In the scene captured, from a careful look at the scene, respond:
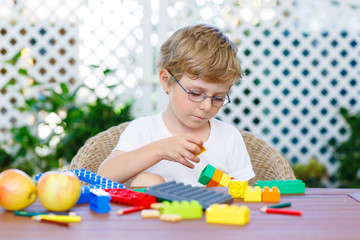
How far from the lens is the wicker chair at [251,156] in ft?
6.07

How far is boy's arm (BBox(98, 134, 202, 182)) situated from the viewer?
136 cm

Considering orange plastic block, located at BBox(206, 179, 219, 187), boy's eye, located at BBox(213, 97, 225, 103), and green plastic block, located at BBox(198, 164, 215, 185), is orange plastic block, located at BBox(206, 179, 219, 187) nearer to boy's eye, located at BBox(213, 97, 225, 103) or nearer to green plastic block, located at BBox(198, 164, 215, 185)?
green plastic block, located at BBox(198, 164, 215, 185)

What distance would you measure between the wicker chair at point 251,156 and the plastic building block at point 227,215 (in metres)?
0.86

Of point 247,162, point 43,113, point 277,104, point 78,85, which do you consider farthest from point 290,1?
point 247,162

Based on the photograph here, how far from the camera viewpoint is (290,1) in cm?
433

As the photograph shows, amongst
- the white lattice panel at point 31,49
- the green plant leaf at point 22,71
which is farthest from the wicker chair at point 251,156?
the white lattice panel at point 31,49

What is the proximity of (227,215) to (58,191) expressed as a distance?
36 centimetres

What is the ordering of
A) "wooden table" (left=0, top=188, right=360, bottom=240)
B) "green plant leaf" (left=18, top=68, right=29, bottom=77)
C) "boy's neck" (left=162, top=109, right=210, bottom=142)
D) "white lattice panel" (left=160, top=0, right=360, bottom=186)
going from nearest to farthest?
"wooden table" (left=0, top=188, right=360, bottom=240), "boy's neck" (left=162, top=109, right=210, bottom=142), "green plant leaf" (left=18, top=68, right=29, bottom=77), "white lattice panel" (left=160, top=0, right=360, bottom=186)

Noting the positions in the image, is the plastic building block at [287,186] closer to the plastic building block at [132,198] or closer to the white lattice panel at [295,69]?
the plastic building block at [132,198]

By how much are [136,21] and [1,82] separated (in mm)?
1255

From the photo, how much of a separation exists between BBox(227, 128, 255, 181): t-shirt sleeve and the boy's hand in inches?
18.8

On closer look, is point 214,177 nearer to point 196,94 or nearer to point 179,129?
point 196,94

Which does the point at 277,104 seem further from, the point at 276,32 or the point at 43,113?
the point at 43,113

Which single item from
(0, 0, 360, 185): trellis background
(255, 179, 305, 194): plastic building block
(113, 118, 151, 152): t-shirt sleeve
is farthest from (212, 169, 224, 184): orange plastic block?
(0, 0, 360, 185): trellis background
